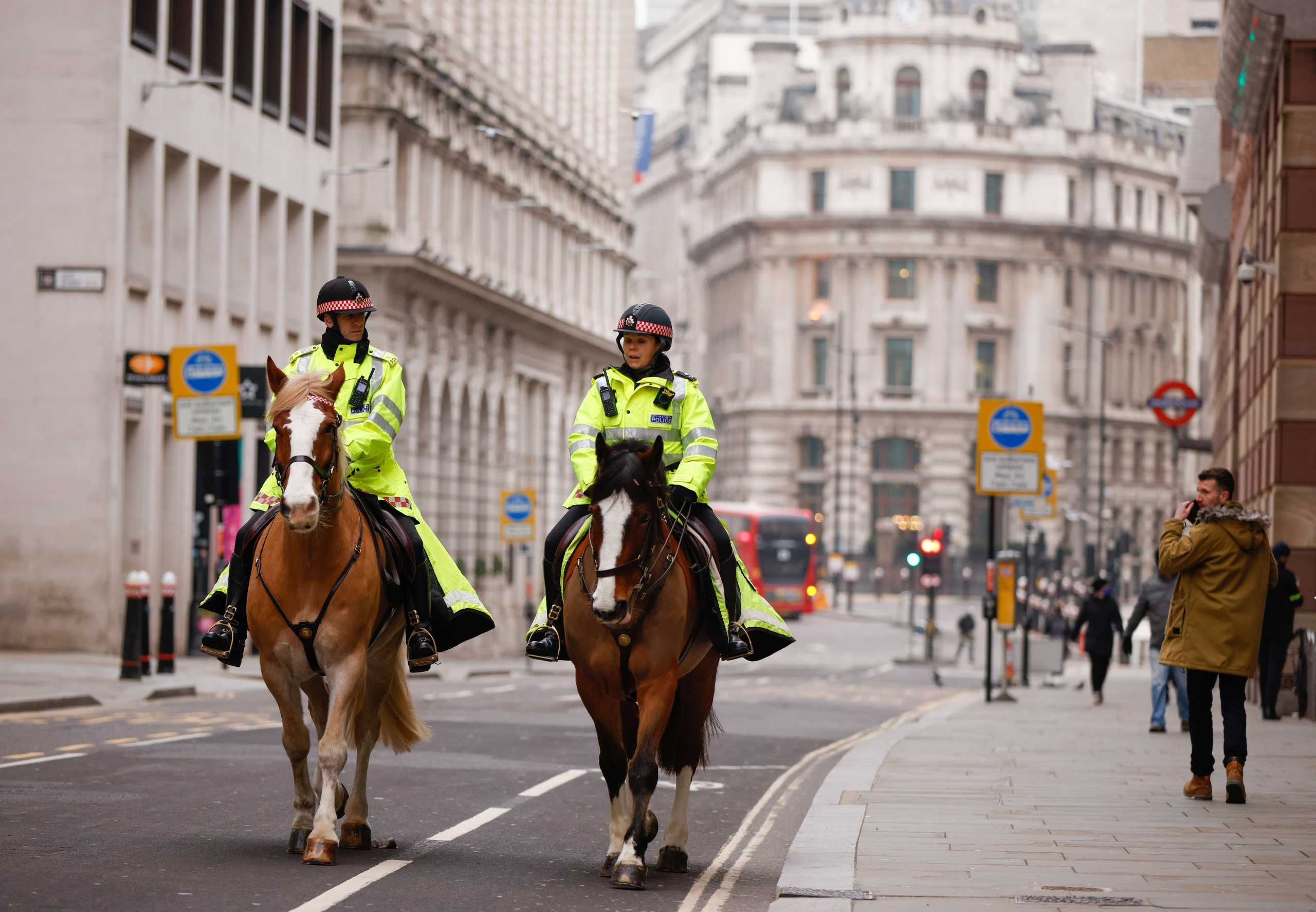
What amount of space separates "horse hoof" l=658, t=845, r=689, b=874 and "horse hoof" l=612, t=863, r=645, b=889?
74cm

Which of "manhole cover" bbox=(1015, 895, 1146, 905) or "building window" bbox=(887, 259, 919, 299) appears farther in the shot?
"building window" bbox=(887, 259, 919, 299)

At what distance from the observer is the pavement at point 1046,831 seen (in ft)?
33.8

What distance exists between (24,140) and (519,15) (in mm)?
33021

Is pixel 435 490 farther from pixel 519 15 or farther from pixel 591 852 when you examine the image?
pixel 591 852

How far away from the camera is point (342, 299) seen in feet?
38.3

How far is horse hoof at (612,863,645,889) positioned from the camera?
34.4ft

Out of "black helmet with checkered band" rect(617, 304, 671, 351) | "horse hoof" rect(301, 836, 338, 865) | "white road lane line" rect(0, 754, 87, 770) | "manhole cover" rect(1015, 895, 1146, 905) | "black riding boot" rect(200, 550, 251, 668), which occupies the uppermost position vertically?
"black helmet with checkered band" rect(617, 304, 671, 351)

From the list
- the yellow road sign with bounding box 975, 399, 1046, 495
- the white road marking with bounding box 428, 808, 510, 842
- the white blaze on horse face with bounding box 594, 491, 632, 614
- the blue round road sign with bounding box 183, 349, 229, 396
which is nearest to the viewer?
the white blaze on horse face with bounding box 594, 491, 632, 614

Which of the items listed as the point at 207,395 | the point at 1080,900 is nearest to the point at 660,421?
the point at 1080,900

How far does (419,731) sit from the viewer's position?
483 inches

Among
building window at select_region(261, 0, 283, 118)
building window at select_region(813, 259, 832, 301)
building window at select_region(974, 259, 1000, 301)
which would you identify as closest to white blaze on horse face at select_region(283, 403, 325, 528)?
building window at select_region(261, 0, 283, 118)

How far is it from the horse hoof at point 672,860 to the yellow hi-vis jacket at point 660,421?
167cm

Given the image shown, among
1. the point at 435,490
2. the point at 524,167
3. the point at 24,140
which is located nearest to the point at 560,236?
the point at 524,167

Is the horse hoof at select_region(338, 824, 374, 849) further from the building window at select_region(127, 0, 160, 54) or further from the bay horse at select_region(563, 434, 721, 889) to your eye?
the building window at select_region(127, 0, 160, 54)
